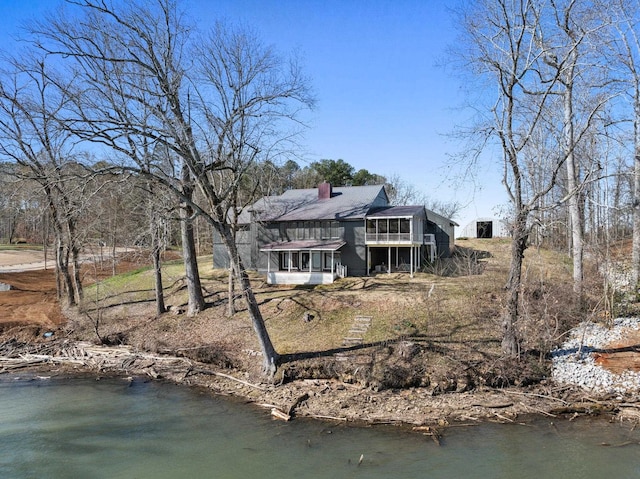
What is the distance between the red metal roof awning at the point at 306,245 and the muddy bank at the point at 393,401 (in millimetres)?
9875

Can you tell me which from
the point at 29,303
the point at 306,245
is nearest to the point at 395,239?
the point at 306,245

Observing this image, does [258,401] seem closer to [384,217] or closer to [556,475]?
[556,475]

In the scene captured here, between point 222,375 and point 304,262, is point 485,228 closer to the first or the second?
point 304,262

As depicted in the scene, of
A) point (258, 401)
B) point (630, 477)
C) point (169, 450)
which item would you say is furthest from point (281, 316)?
point (630, 477)

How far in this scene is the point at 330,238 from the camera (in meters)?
25.0

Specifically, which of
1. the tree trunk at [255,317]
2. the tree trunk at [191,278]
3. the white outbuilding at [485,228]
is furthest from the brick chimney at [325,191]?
the white outbuilding at [485,228]

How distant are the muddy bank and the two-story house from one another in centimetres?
971

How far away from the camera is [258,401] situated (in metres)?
12.6

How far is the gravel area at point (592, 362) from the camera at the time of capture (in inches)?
472

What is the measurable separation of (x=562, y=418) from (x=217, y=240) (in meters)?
21.6

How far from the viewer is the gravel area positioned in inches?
472

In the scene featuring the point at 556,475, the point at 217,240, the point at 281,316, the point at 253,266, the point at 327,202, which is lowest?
the point at 556,475

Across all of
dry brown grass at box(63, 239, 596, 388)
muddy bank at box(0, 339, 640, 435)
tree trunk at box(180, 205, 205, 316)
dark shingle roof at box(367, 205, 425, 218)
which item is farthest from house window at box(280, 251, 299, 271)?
muddy bank at box(0, 339, 640, 435)

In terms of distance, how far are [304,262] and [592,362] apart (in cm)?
1539
